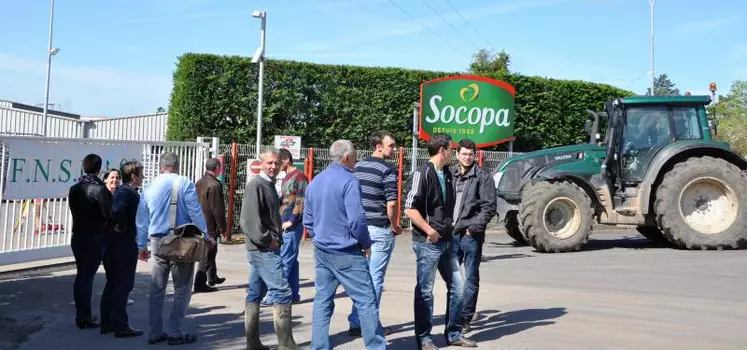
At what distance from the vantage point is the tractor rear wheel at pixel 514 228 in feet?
50.5

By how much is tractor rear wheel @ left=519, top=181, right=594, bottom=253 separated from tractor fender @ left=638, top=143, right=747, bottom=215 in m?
1.03

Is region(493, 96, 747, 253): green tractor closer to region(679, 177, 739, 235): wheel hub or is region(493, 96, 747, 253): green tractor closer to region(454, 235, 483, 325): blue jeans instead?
region(679, 177, 739, 235): wheel hub

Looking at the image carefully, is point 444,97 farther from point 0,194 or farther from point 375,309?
point 375,309

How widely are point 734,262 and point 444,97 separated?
880 centimetres

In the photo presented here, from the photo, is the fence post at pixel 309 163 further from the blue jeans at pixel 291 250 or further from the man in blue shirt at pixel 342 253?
the man in blue shirt at pixel 342 253

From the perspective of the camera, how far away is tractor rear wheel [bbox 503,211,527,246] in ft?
50.5

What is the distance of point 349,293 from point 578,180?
30.8 feet

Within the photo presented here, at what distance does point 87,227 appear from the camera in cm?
758

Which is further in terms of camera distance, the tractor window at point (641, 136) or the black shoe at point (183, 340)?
the tractor window at point (641, 136)

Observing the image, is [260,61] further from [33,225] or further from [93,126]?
[93,126]

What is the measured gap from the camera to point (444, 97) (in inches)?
770

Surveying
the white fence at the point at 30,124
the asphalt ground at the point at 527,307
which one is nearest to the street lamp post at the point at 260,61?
the asphalt ground at the point at 527,307

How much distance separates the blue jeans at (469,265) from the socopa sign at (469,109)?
1213 cm

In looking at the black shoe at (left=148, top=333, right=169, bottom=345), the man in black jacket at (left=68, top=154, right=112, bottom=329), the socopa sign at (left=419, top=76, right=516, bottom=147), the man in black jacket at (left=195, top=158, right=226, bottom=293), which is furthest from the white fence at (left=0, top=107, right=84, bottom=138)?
the black shoe at (left=148, top=333, right=169, bottom=345)
